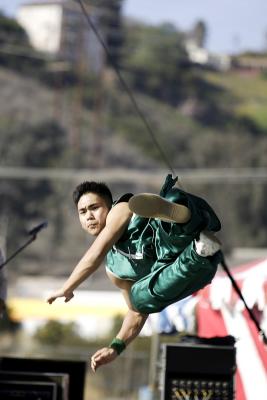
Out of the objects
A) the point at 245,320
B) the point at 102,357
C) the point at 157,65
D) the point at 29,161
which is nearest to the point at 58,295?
the point at 102,357

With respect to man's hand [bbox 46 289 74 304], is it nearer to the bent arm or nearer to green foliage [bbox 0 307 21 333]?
the bent arm

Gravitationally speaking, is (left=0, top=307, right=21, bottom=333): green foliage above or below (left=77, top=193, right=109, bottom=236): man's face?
above

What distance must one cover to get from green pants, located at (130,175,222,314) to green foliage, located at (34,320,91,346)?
834 inches

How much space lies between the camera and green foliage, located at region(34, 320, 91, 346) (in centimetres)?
2653

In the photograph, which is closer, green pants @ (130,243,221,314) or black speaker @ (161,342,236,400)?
green pants @ (130,243,221,314)

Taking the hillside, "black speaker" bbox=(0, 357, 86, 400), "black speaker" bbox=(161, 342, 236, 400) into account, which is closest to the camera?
"black speaker" bbox=(161, 342, 236, 400)

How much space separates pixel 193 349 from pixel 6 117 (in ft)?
145

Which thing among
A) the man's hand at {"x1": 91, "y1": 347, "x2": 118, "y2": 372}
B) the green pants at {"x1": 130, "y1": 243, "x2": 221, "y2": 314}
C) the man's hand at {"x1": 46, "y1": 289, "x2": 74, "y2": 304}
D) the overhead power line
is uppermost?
the overhead power line

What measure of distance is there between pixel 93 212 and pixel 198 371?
1.96m

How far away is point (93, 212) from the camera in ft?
17.0

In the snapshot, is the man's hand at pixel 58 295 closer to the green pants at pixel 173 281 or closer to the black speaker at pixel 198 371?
the green pants at pixel 173 281

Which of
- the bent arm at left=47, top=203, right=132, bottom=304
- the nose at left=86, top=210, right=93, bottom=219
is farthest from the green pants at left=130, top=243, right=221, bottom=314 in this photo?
the nose at left=86, top=210, right=93, bottom=219

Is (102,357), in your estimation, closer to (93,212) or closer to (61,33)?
(93,212)

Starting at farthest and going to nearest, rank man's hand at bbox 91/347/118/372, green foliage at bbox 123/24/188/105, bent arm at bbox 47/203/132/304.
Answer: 1. green foliage at bbox 123/24/188/105
2. man's hand at bbox 91/347/118/372
3. bent arm at bbox 47/203/132/304
